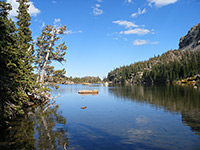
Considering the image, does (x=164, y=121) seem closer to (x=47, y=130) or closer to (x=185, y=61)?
(x=47, y=130)

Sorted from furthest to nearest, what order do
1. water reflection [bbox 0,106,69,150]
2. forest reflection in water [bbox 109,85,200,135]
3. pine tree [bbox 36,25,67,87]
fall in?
1. pine tree [bbox 36,25,67,87]
2. forest reflection in water [bbox 109,85,200,135]
3. water reflection [bbox 0,106,69,150]

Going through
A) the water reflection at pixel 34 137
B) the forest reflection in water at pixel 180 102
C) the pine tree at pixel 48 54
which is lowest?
the water reflection at pixel 34 137

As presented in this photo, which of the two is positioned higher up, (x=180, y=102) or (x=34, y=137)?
(x=180, y=102)

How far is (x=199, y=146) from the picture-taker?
1150 cm

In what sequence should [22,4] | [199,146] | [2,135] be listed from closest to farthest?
1. [199,146]
2. [2,135]
3. [22,4]

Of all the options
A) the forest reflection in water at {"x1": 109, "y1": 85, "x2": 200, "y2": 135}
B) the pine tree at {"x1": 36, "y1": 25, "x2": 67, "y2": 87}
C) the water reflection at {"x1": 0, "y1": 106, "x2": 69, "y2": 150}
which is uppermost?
the pine tree at {"x1": 36, "y1": 25, "x2": 67, "y2": 87}

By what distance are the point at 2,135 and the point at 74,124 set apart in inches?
284

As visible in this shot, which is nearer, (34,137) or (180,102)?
(34,137)

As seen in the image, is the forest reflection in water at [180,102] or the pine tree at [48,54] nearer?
the forest reflection in water at [180,102]

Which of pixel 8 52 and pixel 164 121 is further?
pixel 164 121

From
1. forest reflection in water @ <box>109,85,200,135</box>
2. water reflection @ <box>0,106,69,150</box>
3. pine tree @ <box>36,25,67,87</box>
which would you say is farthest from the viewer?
pine tree @ <box>36,25,67,87</box>

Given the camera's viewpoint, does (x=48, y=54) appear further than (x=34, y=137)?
Yes

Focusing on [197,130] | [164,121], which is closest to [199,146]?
[197,130]

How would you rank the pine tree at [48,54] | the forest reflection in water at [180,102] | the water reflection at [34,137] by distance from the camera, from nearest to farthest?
the water reflection at [34,137]
the forest reflection in water at [180,102]
the pine tree at [48,54]
